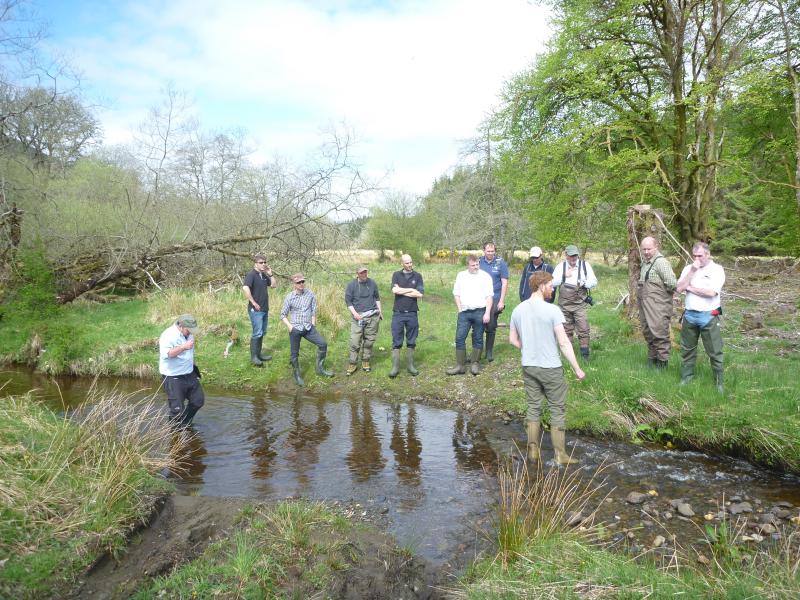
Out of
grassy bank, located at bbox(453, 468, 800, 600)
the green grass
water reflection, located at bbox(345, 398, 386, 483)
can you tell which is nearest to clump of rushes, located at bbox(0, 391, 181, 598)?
the green grass

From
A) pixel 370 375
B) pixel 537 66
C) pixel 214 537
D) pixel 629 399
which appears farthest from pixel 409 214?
pixel 214 537

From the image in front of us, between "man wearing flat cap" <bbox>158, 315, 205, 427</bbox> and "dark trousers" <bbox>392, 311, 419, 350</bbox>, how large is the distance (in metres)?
3.51

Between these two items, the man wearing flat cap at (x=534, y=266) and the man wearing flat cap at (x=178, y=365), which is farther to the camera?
the man wearing flat cap at (x=534, y=266)

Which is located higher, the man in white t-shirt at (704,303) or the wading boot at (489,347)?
the man in white t-shirt at (704,303)

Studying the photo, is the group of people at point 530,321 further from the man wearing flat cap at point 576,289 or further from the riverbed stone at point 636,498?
the riverbed stone at point 636,498

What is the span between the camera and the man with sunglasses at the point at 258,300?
957 centimetres

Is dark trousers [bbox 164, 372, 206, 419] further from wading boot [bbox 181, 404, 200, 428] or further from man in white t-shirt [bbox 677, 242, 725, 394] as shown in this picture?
man in white t-shirt [bbox 677, 242, 725, 394]

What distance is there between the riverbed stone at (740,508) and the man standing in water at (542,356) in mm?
1466

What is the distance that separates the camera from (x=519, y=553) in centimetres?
365

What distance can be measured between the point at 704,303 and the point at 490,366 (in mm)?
3598

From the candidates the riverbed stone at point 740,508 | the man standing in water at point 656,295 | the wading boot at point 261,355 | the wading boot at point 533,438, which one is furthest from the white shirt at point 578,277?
the wading boot at point 261,355

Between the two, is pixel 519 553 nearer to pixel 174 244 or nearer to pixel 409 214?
pixel 174 244

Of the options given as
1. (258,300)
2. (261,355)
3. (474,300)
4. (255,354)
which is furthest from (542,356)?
(261,355)

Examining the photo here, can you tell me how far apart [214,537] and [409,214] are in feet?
116
